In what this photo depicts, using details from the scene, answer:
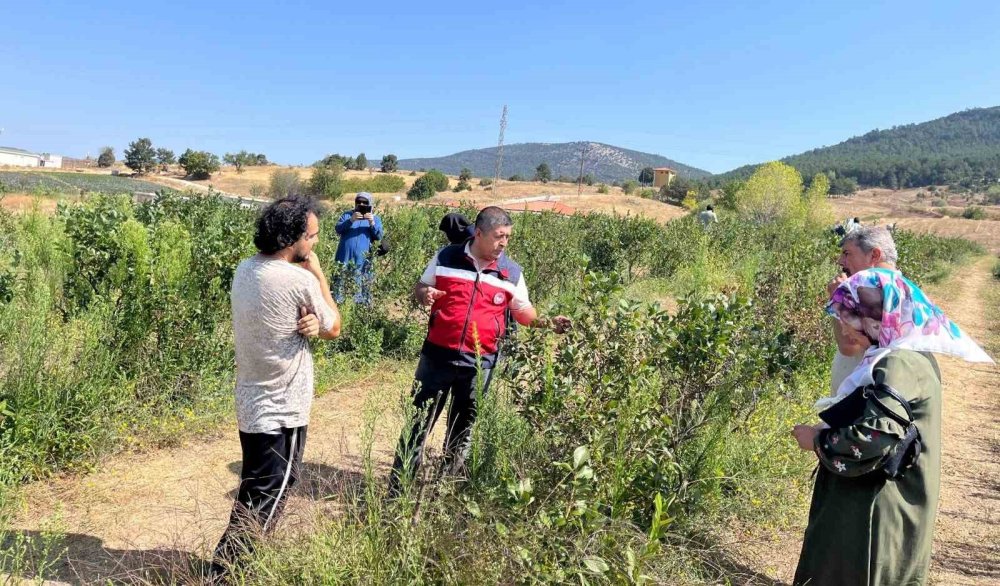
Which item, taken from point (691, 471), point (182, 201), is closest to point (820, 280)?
point (691, 471)

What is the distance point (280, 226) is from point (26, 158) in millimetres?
98617

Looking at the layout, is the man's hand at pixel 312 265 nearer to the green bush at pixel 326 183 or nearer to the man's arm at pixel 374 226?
the man's arm at pixel 374 226

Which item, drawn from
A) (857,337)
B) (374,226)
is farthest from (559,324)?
(374,226)

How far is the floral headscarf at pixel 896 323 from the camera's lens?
2.00 m

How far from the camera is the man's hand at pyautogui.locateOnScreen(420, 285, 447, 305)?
301cm

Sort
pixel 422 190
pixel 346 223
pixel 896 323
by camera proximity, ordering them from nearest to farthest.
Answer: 1. pixel 896 323
2. pixel 346 223
3. pixel 422 190

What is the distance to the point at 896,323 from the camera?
202cm

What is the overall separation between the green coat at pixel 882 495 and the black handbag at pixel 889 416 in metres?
0.02

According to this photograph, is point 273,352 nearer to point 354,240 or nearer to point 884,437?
point 884,437

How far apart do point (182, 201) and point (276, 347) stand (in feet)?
28.7

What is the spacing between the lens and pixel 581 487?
7.01ft

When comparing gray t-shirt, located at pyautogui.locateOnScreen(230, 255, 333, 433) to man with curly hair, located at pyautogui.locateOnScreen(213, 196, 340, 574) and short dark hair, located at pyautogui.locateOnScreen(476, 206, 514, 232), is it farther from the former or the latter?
short dark hair, located at pyautogui.locateOnScreen(476, 206, 514, 232)

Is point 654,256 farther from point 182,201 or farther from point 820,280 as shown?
point 182,201

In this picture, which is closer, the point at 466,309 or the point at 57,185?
the point at 466,309
